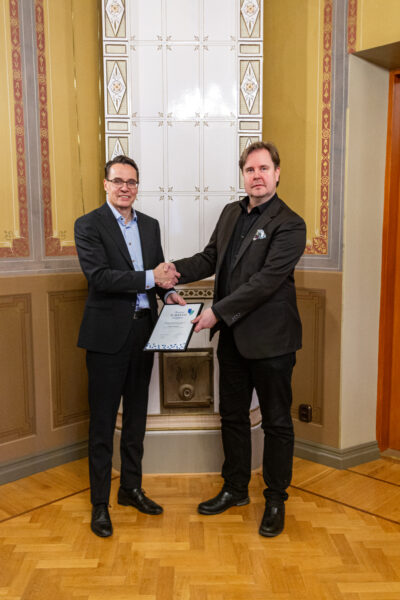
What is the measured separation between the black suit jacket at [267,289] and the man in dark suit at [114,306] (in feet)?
1.02

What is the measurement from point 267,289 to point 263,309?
10 centimetres

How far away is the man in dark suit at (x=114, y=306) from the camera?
2.29 metres

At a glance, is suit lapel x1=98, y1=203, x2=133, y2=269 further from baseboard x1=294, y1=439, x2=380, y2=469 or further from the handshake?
baseboard x1=294, y1=439, x2=380, y2=469

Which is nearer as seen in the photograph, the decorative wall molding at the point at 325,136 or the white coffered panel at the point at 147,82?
the white coffered panel at the point at 147,82

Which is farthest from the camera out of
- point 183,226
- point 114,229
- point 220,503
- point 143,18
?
point 183,226

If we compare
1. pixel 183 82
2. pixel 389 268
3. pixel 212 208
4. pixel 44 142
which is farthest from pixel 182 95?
pixel 389 268

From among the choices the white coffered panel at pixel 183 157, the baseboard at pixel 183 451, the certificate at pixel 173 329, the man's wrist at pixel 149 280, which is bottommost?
the baseboard at pixel 183 451

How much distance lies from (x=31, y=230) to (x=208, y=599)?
77.7 inches

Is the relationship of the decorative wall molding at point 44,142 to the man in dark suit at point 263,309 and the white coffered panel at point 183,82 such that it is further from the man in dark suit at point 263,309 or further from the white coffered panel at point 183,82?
the man in dark suit at point 263,309

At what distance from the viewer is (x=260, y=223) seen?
2.33 meters

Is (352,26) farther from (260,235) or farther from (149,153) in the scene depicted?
(260,235)

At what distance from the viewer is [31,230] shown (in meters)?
2.93

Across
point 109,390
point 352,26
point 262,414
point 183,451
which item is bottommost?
point 183,451

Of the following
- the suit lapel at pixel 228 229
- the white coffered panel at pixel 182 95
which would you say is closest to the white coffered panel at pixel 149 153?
the white coffered panel at pixel 182 95
